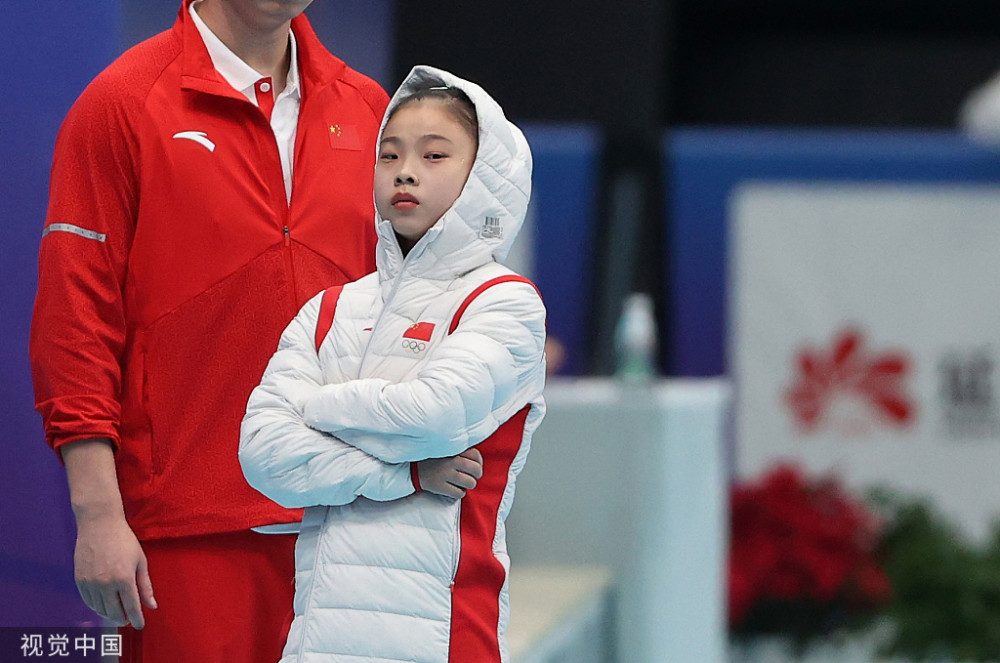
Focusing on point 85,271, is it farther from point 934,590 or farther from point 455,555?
point 934,590

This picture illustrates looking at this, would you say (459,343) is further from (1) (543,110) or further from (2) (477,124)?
(1) (543,110)

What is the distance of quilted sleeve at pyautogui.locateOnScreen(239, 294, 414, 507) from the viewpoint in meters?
1.36

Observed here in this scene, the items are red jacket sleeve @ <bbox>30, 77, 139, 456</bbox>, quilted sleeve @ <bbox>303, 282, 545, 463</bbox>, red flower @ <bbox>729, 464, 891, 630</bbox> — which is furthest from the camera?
red flower @ <bbox>729, 464, 891, 630</bbox>

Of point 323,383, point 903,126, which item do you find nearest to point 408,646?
point 323,383

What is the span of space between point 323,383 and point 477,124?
1.02 ft

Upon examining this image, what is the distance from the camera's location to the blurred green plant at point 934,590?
16.5 feet

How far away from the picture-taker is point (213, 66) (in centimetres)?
165

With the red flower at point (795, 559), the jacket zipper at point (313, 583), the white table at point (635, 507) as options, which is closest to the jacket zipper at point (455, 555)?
the jacket zipper at point (313, 583)

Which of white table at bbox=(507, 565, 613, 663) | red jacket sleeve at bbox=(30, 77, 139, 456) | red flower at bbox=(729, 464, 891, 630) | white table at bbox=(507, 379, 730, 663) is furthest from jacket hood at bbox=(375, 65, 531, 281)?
red flower at bbox=(729, 464, 891, 630)

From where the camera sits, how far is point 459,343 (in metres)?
1.36

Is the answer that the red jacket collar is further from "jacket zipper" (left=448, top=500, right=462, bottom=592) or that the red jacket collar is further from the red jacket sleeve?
"jacket zipper" (left=448, top=500, right=462, bottom=592)

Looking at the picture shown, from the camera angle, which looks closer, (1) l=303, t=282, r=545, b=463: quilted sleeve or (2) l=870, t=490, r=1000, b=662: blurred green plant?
(1) l=303, t=282, r=545, b=463: quilted sleeve

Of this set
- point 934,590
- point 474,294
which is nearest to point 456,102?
point 474,294

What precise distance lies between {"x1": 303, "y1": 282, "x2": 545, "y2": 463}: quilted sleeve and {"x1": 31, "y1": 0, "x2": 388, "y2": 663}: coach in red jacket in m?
0.29
